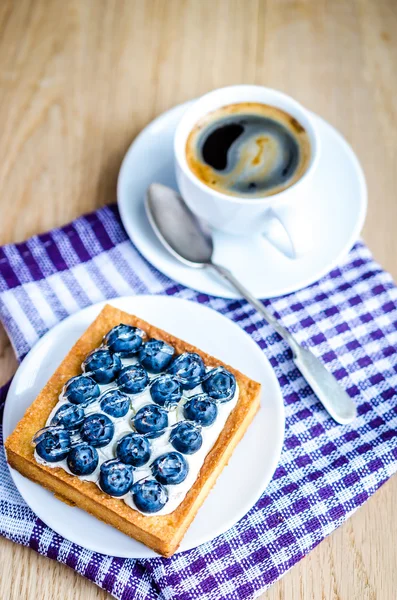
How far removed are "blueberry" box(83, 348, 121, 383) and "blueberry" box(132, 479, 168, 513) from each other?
0.22 meters

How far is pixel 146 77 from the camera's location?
1.98 m

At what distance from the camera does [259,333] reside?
152 cm

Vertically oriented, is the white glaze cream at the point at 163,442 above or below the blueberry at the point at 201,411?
below

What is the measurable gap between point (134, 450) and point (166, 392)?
133mm

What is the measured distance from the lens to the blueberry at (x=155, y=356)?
130cm

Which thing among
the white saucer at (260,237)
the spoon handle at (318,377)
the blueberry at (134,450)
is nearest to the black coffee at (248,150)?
the white saucer at (260,237)

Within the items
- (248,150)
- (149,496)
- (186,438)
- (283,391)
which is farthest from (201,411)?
(248,150)

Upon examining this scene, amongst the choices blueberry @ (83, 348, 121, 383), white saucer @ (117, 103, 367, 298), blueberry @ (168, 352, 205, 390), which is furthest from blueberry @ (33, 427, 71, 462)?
white saucer @ (117, 103, 367, 298)

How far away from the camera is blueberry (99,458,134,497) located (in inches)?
45.5

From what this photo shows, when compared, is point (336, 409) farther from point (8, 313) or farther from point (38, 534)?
point (8, 313)

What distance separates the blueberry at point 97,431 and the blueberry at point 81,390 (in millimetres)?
50

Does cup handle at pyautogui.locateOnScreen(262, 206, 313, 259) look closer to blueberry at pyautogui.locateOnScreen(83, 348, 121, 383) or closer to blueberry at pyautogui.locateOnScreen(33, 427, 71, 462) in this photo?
blueberry at pyautogui.locateOnScreen(83, 348, 121, 383)

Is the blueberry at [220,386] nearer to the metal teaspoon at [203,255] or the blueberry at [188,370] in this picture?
the blueberry at [188,370]

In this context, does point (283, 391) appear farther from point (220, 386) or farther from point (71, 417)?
point (71, 417)
